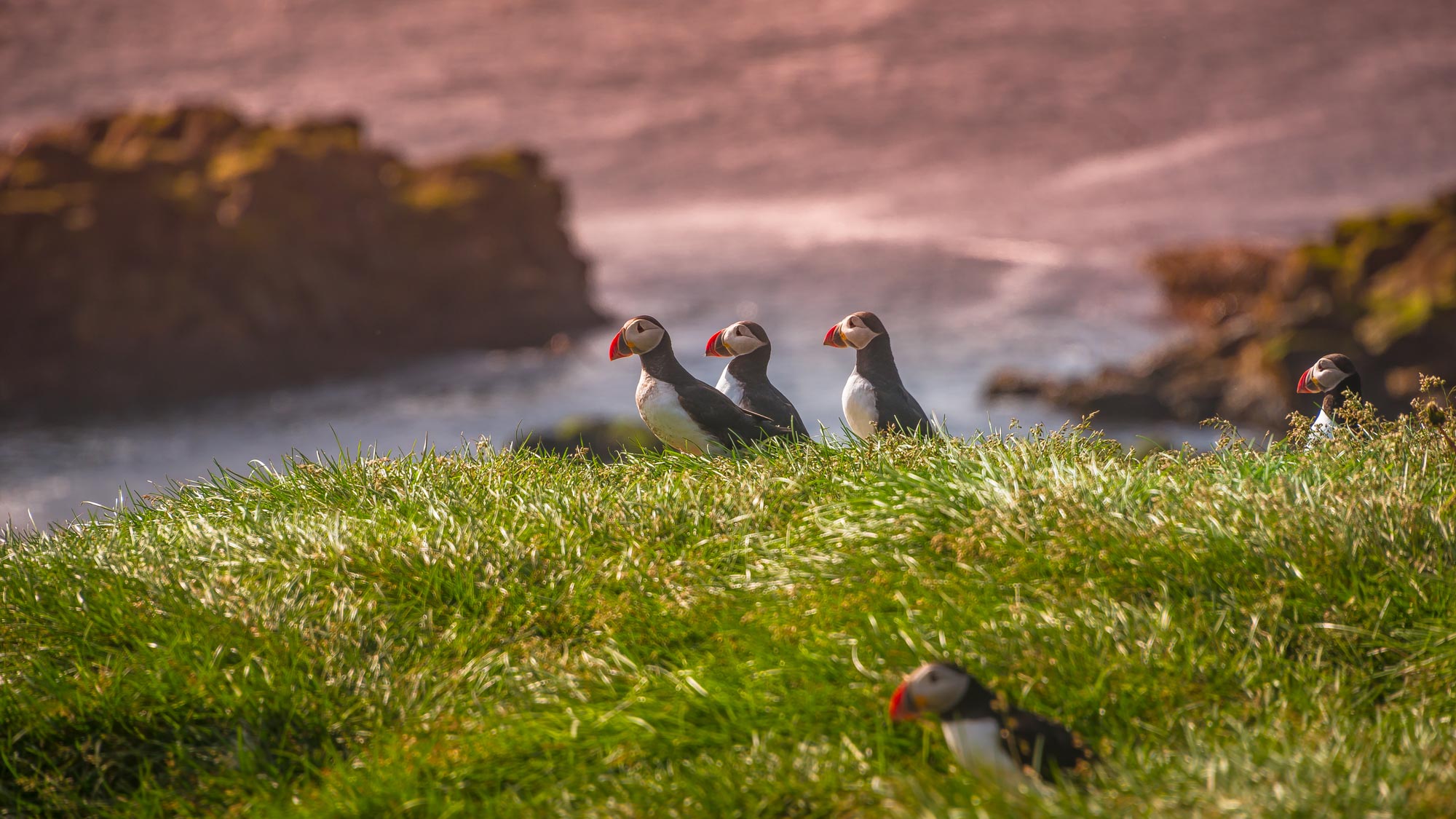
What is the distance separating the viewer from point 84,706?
15.1ft

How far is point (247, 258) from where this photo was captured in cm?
4512

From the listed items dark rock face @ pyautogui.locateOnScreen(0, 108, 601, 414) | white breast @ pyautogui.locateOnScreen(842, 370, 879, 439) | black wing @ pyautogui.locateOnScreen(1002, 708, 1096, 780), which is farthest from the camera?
dark rock face @ pyautogui.locateOnScreen(0, 108, 601, 414)

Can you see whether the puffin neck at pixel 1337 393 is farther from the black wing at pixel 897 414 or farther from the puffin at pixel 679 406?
the puffin at pixel 679 406

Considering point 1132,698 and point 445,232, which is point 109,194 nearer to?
point 445,232

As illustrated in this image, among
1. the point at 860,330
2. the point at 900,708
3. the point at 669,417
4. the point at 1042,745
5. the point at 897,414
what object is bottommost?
the point at 1042,745

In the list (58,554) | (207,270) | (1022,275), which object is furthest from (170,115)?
(58,554)

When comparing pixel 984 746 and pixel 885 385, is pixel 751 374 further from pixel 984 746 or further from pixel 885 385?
pixel 984 746

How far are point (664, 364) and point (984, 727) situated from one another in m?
3.47

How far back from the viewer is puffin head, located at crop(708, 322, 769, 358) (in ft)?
22.7

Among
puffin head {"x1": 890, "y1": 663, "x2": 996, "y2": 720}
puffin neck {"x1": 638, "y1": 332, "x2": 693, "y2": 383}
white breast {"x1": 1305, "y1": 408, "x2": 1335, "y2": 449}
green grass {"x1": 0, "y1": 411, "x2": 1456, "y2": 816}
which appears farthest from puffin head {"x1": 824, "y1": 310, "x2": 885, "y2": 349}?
puffin head {"x1": 890, "y1": 663, "x2": 996, "y2": 720}

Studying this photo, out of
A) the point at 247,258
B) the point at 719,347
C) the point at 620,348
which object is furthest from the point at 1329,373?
the point at 247,258

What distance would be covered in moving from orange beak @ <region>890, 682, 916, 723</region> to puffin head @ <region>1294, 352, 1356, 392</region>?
453cm

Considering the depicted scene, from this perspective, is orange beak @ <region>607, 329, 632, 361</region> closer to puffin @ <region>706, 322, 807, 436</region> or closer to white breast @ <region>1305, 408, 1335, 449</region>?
puffin @ <region>706, 322, 807, 436</region>

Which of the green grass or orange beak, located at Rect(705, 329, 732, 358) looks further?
orange beak, located at Rect(705, 329, 732, 358)
